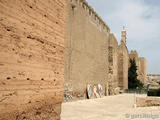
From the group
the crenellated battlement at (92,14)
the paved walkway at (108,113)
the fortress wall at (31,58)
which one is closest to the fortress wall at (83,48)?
the crenellated battlement at (92,14)

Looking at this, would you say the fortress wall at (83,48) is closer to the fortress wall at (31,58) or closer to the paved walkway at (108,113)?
the paved walkway at (108,113)

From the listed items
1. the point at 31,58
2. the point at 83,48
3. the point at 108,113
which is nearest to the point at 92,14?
the point at 83,48

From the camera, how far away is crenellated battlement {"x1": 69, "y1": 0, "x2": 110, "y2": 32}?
12.6 m

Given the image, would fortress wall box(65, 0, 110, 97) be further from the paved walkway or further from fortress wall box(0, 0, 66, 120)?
fortress wall box(0, 0, 66, 120)

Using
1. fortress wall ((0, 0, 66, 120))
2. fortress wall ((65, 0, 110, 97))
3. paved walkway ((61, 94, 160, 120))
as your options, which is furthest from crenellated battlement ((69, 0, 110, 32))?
fortress wall ((0, 0, 66, 120))

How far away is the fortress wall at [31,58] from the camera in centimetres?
268

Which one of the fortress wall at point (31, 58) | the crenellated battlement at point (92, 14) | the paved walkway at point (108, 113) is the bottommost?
the paved walkway at point (108, 113)

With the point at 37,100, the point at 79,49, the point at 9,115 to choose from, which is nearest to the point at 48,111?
the point at 37,100

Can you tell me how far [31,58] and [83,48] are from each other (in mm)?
10427

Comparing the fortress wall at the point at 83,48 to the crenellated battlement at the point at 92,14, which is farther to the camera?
the crenellated battlement at the point at 92,14

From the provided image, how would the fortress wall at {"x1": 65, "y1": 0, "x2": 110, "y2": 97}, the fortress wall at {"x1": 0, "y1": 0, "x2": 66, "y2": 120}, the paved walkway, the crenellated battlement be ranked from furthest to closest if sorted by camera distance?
1. the crenellated battlement
2. the fortress wall at {"x1": 65, "y1": 0, "x2": 110, "y2": 97}
3. the paved walkway
4. the fortress wall at {"x1": 0, "y1": 0, "x2": 66, "y2": 120}

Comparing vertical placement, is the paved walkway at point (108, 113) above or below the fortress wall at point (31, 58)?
below

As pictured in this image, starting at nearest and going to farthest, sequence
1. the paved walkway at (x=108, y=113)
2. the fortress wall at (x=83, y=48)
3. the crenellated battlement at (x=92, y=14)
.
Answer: the paved walkway at (x=108, y=113)
the fortress wall at (x=83, y=48)
the crenellated battlement at (x=92, y=14)

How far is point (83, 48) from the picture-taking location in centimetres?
1349
